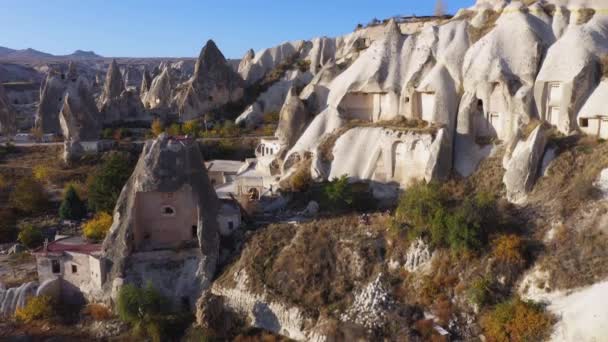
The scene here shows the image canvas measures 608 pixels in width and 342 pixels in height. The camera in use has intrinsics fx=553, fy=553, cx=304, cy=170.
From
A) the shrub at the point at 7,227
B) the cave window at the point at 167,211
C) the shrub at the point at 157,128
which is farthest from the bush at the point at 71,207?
the shrub at the point at 157,128

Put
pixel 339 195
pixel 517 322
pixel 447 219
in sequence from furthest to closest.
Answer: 1. pixel 339 195
2. pixel 447 219
3. pixel 517 322

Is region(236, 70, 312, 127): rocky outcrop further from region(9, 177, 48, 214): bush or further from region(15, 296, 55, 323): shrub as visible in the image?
region(15, 296, 55, 323): shrub

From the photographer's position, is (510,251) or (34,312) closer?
(510,251)

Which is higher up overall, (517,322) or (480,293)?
(480,293)

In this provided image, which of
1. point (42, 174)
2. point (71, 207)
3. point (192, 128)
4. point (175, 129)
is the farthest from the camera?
point (192, 128)

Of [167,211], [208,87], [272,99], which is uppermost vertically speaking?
[208,87]

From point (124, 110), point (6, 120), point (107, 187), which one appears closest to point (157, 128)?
point (124, 110)

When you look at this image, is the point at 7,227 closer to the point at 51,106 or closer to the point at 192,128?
the point at 192,128

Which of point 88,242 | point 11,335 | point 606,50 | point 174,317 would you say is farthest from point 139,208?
point 606,50
